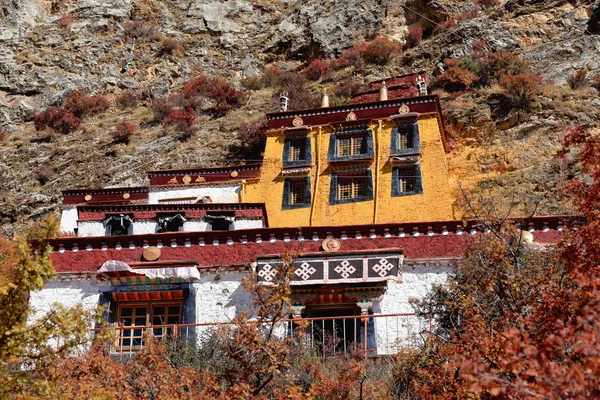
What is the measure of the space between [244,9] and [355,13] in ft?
39.7

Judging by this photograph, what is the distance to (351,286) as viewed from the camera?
61.9ft

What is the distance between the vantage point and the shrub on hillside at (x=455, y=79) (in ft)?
126

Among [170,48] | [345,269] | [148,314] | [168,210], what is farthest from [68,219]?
[170,48]

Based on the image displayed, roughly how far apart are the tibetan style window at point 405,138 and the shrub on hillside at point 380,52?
20.7 meters

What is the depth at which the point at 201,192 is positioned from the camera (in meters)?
29.9

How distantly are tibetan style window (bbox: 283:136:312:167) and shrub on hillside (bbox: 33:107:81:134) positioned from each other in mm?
22791

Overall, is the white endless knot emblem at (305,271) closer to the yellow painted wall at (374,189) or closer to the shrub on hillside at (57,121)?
the yellow painted wall at (374,189)

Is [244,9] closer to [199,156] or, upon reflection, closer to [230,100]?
[230,100]

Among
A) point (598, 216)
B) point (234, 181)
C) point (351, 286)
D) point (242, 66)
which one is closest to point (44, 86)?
point (242, 66)

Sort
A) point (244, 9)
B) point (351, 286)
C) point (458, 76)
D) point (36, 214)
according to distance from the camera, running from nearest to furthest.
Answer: point (351, 286) < point (36, 214) < point (458, 76) < point (244, 9)

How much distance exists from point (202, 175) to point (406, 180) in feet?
28.8

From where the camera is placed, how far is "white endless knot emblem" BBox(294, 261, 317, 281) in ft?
62.3

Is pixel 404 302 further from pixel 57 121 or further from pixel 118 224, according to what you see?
pixel 57 121

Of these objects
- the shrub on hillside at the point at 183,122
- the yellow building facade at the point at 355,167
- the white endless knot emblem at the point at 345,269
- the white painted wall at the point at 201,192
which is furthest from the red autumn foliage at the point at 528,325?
the shrub on hillside at the point at 183,122
